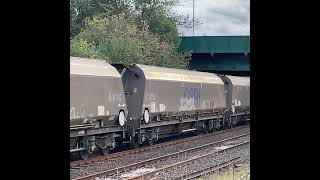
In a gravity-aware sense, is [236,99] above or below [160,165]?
above

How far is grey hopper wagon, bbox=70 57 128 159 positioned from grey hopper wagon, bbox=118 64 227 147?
1013 mm

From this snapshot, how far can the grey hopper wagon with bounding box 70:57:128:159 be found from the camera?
11.9 m

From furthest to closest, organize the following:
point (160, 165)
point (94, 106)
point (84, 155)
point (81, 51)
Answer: point (81, 51)
point (84, 155)
point (94, 106)
point (160, 165)

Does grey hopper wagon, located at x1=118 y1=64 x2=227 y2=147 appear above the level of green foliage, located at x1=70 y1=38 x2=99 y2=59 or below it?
below

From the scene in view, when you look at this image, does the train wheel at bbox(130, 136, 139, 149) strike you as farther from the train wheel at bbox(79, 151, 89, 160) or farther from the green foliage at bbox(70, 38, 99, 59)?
the green foliage at bbox(70, 38, 99, 59)

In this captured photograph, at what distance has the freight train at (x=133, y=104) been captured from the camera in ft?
40.6

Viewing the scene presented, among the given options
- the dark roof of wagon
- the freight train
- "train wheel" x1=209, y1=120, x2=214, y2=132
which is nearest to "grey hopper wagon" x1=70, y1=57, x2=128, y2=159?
the freight train

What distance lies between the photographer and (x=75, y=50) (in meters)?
26.7

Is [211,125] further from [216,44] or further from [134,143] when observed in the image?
[216,44]

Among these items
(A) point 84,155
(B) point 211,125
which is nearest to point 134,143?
(A) point 84,155

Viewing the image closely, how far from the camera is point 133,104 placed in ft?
50.9

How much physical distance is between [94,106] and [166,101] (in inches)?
192
